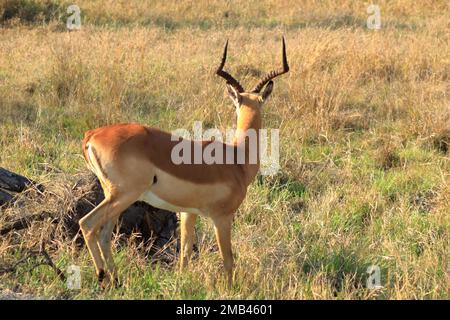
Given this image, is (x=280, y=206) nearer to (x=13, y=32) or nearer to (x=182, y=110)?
(x=182, y=110)

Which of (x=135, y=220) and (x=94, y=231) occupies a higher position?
(x=94, y=231)

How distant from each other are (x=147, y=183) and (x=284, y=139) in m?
3.58

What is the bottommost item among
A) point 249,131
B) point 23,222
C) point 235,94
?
point 23,222

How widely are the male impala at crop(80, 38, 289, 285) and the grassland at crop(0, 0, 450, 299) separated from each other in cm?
31

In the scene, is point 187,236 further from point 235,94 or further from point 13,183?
point 13,183

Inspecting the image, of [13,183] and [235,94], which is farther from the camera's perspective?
[13,183]

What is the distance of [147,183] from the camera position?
4.24 metres

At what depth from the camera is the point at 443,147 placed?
7.67 meters

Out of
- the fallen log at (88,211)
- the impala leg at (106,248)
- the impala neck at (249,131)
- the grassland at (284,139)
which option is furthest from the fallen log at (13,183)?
the impala neck at (249,131)

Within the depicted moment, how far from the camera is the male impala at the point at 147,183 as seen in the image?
423cm

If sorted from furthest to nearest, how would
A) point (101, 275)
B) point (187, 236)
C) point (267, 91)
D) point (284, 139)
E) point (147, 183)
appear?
point (284, 139) < point (267, 91) < point (187, 236) < point (101, 275) < point (147, 183)

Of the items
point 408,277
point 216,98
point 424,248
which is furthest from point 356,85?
point 408,277

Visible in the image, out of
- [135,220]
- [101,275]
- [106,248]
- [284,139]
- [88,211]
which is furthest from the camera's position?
[284,139]

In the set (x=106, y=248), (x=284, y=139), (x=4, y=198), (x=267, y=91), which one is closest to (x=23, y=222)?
(x=4, y=198)
